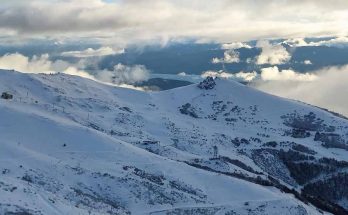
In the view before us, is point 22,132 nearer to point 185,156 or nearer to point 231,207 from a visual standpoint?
point 185,156

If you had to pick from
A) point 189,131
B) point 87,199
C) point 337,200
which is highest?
point 87,199

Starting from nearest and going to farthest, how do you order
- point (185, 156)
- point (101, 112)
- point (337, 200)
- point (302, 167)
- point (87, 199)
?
point (87, 199)
point (185, 156)
point (337, 200)
point (302, 167)
point (101, 112)

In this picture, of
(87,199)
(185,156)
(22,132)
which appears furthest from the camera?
(185,156)

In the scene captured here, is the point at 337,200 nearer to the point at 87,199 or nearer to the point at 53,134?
the point at 53,134

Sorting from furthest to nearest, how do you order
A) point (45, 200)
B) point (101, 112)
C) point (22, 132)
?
point (101, 112)
point (22, 132)
point (45, 200)

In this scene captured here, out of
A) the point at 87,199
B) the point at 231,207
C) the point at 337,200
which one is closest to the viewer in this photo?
the point at 87,199

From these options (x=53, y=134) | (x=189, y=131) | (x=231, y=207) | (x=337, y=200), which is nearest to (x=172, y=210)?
(x=231, y=207)

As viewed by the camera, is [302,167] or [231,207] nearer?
[231,207]

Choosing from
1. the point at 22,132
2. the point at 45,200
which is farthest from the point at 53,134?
the point at 45,200

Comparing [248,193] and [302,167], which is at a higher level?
[248,193]
